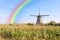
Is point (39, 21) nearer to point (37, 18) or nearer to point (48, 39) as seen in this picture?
point (37, 18)

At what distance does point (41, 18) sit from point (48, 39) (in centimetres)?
3092

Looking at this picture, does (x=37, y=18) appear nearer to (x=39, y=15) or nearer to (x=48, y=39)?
(x=39, y=15)

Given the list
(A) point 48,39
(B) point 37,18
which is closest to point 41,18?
(B) point 37,18

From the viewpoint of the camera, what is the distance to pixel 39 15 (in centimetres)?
4131

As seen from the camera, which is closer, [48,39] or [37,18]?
[48,39]

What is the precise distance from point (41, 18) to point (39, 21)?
129 centimetres

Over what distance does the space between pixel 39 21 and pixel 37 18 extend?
4.61 feet

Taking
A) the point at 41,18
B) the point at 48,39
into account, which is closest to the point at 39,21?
the point at 41,18

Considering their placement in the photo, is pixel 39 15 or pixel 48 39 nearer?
pixel 48 39

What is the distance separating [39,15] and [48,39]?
104ft

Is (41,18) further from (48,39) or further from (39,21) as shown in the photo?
(48,39)

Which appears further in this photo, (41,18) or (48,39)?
(41,18)

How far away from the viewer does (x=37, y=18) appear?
133 ft

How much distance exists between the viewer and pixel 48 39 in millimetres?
9656
